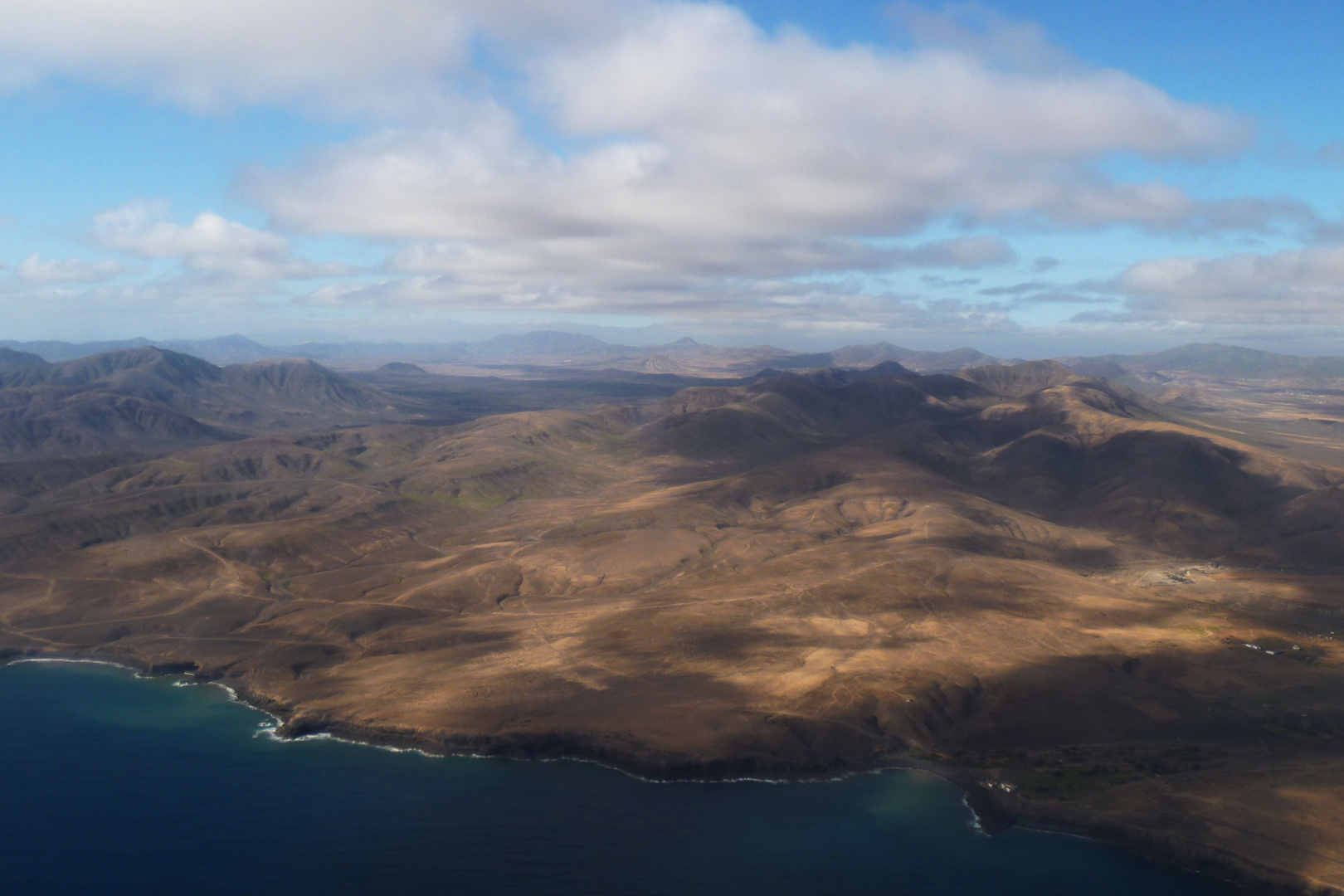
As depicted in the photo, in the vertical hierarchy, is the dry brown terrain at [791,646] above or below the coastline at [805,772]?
above

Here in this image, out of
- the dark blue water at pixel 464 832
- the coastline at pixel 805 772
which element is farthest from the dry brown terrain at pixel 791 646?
the dark blue water at pixel 464 832

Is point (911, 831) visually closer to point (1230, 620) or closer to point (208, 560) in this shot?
point (1230, 620)

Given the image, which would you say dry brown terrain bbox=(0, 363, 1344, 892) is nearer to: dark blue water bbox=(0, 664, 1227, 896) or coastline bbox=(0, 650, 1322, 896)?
coastline bbox=(0, 650, 1322, 896)

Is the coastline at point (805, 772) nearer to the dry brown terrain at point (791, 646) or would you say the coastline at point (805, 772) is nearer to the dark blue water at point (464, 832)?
the dry brown terrain at point (791, 646)

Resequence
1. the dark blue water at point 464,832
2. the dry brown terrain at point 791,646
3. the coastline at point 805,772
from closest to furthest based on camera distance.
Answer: the dark blue water at point 464,832, the coastline at point 805,772, the dry brown terrain at point 791,646

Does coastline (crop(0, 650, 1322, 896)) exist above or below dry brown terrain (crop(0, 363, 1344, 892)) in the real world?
below

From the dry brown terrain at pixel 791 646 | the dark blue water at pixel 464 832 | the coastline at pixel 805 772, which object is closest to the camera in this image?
the dark blue water at pixel 464 832

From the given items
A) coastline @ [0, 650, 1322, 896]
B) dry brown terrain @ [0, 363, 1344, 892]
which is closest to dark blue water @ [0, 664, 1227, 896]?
coastline @ [0, 650, 1322, 896]
